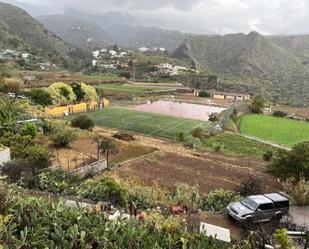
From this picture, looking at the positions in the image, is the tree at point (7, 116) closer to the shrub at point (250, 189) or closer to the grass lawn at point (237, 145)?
the shrub at point (250, 189)

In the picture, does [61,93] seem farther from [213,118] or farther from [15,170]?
[15,170]

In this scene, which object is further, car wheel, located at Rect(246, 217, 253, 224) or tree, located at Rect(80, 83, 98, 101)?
tree, located at Rect(80, 83, 98, 101)

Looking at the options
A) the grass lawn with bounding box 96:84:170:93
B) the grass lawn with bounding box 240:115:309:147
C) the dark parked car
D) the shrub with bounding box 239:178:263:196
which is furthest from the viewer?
the grass lawn with bounding box 96:84:170:93

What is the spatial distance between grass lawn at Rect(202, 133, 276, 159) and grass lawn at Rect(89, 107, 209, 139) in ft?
12.8

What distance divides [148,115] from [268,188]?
3063 centimetres

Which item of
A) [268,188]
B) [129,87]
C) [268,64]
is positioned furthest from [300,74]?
[268,188]

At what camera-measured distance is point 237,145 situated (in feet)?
122

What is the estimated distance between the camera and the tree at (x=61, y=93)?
48125 millimetres

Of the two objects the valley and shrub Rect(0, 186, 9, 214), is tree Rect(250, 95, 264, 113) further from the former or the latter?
shrub Rect(0, 186, 9, 214)

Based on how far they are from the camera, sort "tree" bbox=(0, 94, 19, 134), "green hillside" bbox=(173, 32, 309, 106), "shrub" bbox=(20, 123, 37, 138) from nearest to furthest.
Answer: "tree" bbox=(0, 94, 19, 134) < "shrub" bbox=(20, 123, 37, 138) < "green hillside" bbox=(173, 32, 309, 106)

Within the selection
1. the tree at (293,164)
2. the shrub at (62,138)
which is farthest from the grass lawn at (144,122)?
the tree at (293,164)

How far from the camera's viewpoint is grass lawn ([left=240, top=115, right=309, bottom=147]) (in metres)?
43.4

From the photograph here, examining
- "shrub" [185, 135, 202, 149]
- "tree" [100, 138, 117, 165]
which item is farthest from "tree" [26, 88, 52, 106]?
"tree" [100, 138, 117, 165]

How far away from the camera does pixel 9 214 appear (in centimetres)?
1050
